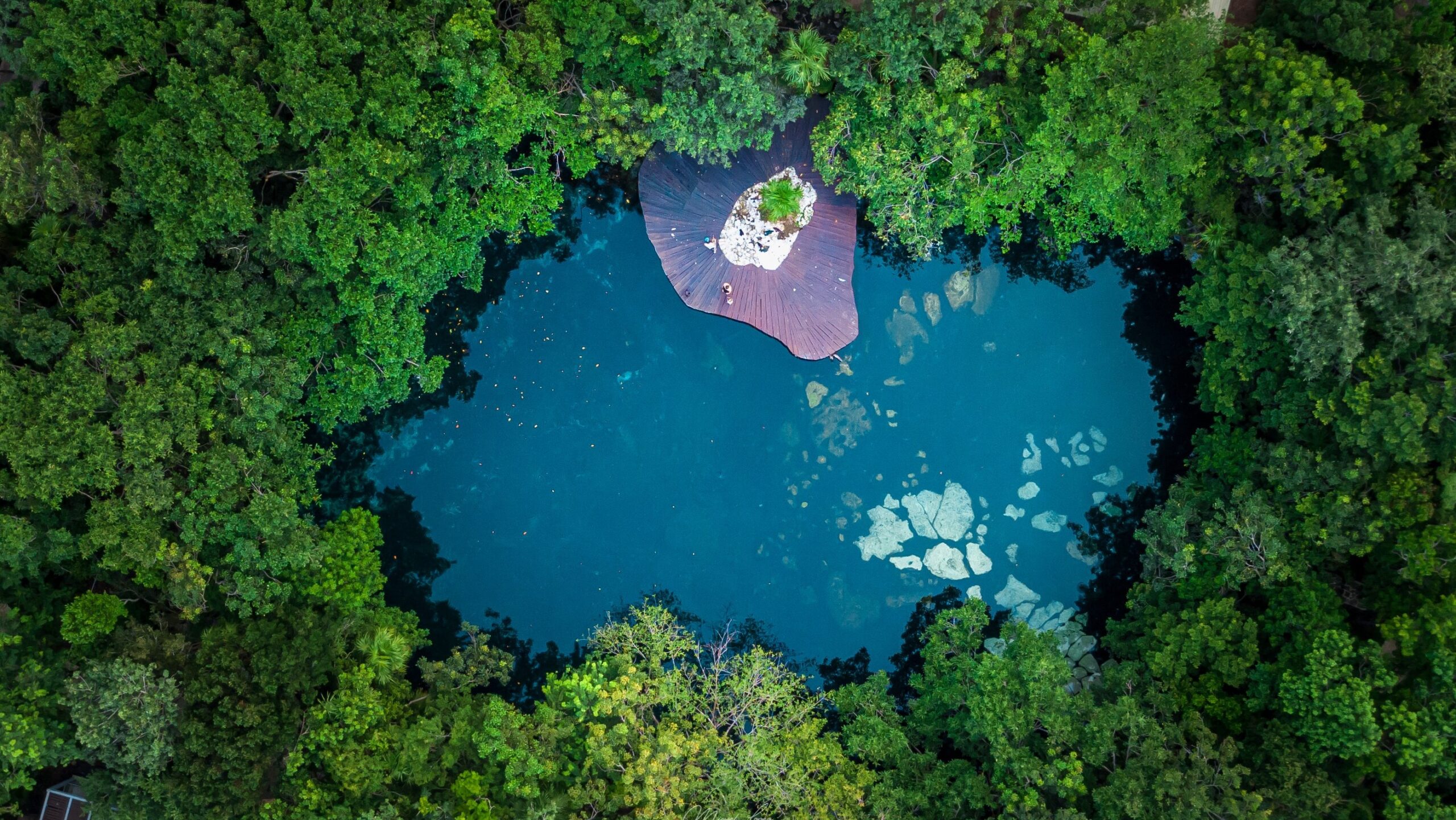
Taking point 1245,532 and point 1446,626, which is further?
point 1245,532

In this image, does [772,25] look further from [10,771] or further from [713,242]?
[10,771]

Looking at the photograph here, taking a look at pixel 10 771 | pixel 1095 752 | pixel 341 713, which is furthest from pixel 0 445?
pixel 1095 752

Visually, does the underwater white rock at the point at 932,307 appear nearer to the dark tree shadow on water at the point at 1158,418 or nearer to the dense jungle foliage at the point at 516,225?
the dense jungle foliage at the point at 516,225

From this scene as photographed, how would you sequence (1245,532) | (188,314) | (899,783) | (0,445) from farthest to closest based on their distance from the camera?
(899,783) → (1245,532) → (188,314) → (0,445)

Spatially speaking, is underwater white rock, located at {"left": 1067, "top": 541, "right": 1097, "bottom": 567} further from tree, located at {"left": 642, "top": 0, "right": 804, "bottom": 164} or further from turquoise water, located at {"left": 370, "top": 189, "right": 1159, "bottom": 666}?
tree, located at {"left": 642, "top": 0, "right": 804, "bottom": 164}

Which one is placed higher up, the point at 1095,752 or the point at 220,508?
the point at 220,508

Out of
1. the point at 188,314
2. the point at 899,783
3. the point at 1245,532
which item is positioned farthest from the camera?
the point at 899,783

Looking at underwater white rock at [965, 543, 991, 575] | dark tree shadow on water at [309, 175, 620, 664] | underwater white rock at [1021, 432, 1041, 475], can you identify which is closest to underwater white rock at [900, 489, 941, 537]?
underwater white rock at [965, 543, 991, 575]

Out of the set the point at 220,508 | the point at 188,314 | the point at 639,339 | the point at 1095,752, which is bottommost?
the point at 1095,752

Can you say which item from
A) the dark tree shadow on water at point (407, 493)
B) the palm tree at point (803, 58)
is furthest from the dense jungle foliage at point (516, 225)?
the dark tree shadow on water at point (407, 493)
